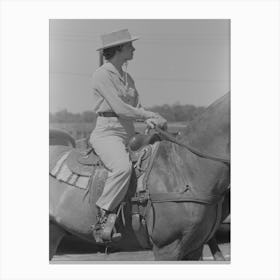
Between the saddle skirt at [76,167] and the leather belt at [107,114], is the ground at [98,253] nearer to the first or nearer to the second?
the saddle skirt at [76,167]

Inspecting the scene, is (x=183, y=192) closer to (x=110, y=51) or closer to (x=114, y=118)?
(x=114, y=118)

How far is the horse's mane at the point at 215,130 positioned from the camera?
2.77m

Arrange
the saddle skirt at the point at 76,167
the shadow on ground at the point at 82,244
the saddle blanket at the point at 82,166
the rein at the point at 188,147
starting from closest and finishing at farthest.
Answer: the rein at the point at 188,147 → the saddle blanket at the point at 82,166 → the saddle skirt at the point at 76,167 → the shadow on ground at the point at 82,244

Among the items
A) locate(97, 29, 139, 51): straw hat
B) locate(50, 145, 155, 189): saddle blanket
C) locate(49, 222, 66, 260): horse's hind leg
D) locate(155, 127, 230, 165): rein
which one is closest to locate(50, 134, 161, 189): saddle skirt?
locate(50, 145, 155, 189): saddle blanket

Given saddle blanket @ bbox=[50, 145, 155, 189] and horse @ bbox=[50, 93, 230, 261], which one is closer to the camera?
horse @ bbox=[50, 93, 230, 261]

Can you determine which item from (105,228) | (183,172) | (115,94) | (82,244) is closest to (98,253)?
(82,244)

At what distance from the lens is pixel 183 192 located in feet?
9.21

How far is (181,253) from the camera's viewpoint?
113 inches

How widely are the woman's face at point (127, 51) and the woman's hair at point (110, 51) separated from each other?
0.03 meters

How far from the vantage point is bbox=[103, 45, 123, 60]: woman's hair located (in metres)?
3.05

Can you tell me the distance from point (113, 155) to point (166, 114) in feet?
1.84

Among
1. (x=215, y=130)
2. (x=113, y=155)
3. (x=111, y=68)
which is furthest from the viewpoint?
(x=111, y=68)

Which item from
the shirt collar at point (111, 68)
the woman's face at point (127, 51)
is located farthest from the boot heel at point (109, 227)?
the woman's face at point (127, 51)

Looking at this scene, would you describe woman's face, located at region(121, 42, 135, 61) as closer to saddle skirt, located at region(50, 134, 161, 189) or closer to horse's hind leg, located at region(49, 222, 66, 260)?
saddle skirt, located at region(50, 134, 161, 189)
